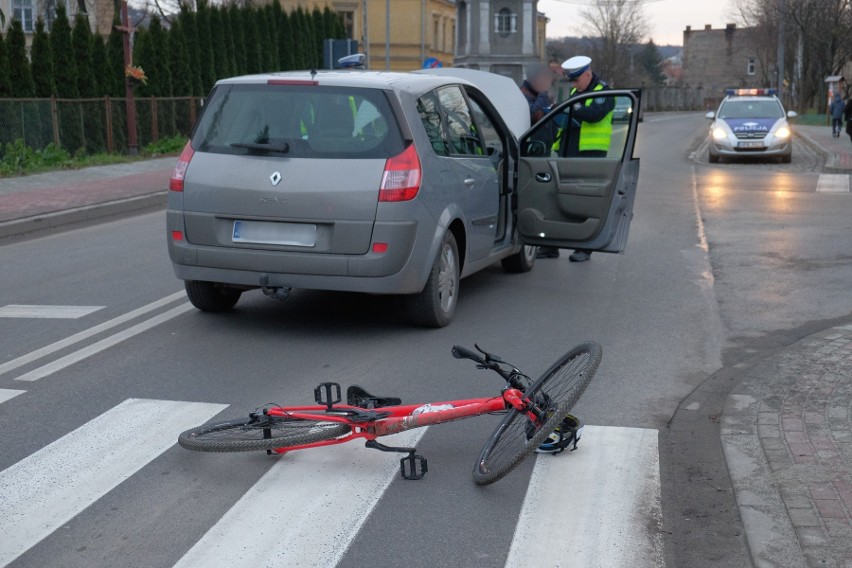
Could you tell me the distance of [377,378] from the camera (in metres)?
6.61

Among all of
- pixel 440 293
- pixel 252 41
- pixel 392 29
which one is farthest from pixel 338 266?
pixel 392 29

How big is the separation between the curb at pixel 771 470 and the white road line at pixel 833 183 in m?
12.3

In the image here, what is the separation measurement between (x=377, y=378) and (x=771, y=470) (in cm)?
243

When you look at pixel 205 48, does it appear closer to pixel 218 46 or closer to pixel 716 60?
pixel 218 46

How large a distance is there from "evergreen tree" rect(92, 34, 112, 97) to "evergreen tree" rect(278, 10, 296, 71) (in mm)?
13047


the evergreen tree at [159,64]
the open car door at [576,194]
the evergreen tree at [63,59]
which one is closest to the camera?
the open car door at [576,194]

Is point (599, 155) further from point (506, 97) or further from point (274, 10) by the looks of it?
point (274, 10)

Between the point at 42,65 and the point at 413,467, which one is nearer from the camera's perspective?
the point at 413,467

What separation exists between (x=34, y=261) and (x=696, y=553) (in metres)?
8.86

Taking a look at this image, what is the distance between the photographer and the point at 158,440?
18.0ft

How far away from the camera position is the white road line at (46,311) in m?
8.45

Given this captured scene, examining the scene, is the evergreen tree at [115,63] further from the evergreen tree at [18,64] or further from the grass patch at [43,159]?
the evergreen tree at [18,64]

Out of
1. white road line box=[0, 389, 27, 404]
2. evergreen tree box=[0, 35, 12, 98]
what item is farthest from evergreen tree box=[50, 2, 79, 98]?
white road line box=[0, 389, 27, 404]

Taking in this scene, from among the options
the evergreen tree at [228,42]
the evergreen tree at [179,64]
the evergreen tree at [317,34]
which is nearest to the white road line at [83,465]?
the evergreen tree at [179,64]
